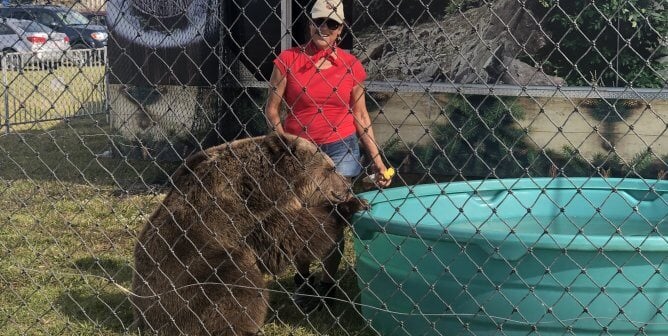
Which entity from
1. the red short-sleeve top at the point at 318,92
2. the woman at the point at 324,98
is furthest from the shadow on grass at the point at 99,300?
the red short-sleeve top at the point at 318,92

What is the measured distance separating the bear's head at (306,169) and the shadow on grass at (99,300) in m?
1.27

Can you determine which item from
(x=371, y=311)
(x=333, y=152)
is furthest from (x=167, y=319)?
(x=333, y=152)

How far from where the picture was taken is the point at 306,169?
450cm

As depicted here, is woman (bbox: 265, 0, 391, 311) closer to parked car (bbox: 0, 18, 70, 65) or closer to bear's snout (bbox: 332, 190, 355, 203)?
bear's snout (bbox: 332, 190, 355, 203)

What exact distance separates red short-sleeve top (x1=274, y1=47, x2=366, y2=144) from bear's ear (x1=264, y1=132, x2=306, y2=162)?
0.12 meters

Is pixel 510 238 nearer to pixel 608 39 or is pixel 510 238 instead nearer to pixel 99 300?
pixel 99 300

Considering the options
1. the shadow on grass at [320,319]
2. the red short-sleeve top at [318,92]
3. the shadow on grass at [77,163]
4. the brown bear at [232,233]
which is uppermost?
the red short-sleeve top at [318,92]

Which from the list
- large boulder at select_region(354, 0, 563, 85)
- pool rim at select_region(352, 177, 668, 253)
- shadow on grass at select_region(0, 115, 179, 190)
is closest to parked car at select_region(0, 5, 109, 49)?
shadow on grass at select_region(0, 115, 179, 190)

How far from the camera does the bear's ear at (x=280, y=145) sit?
4582mm

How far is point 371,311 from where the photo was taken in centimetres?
449

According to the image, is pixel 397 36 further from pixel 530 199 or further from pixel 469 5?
pixel 530 199

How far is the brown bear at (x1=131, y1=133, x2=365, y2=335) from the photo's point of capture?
4.36 meters

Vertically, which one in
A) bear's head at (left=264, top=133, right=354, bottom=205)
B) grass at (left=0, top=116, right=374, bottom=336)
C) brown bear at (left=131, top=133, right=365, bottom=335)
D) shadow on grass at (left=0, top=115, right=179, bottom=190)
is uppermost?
bear's head at (left=264, top=133, right=354, bottom=205)

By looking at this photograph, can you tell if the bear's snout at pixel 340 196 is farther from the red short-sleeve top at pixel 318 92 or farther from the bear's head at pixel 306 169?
the red short-sleeve top at pixel 318 92
